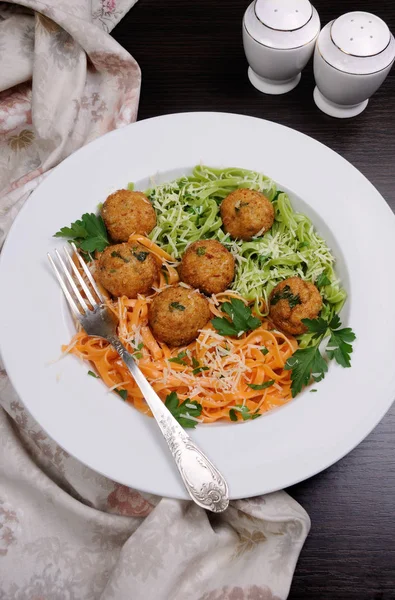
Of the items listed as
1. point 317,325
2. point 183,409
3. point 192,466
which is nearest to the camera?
point 192,466

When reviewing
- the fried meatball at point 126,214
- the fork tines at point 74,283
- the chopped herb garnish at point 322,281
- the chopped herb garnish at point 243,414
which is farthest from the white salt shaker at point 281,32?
the chopped herb garnish at point 243,414

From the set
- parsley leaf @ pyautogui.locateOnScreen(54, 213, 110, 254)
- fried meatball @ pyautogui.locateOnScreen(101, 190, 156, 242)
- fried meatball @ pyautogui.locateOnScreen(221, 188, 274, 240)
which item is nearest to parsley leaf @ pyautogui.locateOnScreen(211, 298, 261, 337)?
fried meatball @ pyautogui.locateOnScreen(221, 188, 274, 240)

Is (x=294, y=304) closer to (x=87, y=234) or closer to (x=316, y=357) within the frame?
(x=316, y=357)

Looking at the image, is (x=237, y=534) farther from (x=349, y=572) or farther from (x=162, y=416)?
(x=162, y=416)

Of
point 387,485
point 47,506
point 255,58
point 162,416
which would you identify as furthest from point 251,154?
point 47,506

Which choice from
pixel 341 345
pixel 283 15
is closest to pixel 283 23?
pixel 283 15

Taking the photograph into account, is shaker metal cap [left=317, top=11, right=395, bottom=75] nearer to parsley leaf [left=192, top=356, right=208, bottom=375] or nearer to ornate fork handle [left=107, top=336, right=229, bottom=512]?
parsley leaf [left=192, top=356, right=208, bottom=375]

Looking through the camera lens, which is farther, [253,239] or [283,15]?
[283,15]
